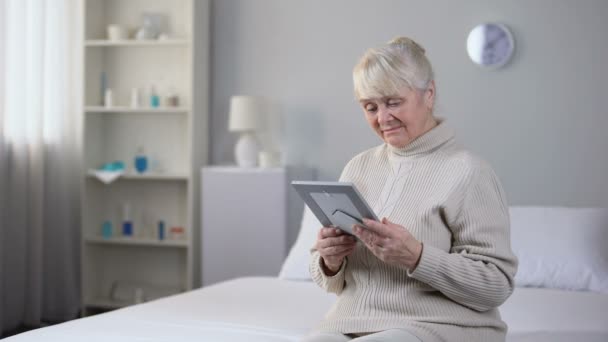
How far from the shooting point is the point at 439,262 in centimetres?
166

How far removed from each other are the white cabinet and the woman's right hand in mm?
2239

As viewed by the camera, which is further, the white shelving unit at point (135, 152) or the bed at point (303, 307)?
the white shelving unit at point (135, 152)

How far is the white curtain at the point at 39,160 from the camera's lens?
13.2 feet

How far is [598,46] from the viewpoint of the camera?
374 centimetres

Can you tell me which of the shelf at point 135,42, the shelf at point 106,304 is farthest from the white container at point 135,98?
the shelf at point 106,304

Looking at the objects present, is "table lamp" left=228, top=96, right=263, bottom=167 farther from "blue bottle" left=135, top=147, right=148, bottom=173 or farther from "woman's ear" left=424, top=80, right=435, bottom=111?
"woman's ear" left=424, top=80, right=435, bottom=111

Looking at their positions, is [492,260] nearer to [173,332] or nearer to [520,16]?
[173,332]

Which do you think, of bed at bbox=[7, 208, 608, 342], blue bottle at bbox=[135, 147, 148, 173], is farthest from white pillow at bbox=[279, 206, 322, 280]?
blue bottle at bbox=[135, 147, 148, 173]

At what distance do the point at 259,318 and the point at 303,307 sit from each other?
0.27 metres

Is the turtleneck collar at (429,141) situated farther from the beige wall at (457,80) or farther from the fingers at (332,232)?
the beige wall at (457,80)

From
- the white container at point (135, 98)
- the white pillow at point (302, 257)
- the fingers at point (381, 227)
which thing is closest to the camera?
the fingers at point (381, 227)

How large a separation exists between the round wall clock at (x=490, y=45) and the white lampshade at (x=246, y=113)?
1140mm

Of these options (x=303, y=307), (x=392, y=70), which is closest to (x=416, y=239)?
(x=392, y=70)

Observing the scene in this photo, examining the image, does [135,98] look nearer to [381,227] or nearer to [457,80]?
[457,80]
